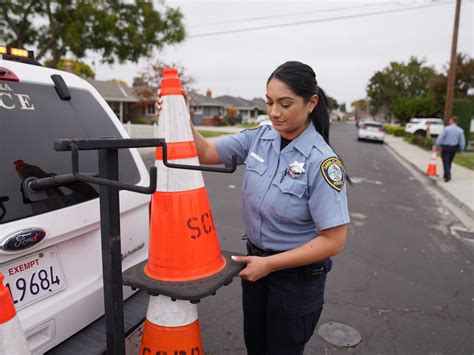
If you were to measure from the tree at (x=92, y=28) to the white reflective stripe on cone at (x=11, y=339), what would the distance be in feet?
45.4

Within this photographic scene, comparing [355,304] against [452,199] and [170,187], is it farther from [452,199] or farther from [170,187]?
[452,199]

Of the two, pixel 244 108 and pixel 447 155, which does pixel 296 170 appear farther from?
pixel 244 108

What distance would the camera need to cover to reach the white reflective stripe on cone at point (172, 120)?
181 cm

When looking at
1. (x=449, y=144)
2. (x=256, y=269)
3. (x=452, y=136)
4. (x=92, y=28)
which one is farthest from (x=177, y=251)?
(x=92, y=28)

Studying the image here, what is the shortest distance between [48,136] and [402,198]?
823 cm

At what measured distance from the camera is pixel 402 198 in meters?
8.68

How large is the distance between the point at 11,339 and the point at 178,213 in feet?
2.55

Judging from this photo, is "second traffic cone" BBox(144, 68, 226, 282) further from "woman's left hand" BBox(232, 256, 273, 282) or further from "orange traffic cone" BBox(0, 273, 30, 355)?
"orange traffic cone" BBox(0, 273, 30, 355)

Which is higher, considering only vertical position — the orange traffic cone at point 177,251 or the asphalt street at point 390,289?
the orange traffic cone at point 177,251

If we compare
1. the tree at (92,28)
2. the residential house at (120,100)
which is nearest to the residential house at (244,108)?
the residential house at (120,100)

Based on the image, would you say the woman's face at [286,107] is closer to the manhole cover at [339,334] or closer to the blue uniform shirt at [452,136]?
the manhole cover at [339,334]

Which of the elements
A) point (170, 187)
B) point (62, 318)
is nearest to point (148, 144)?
point (170, 187)

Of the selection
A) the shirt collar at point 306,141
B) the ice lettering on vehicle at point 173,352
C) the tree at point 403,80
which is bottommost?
the ice lettering on vehicle at point 173,352

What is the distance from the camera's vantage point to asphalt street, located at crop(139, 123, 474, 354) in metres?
3.08
